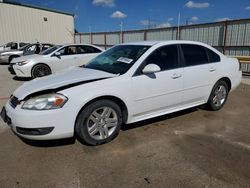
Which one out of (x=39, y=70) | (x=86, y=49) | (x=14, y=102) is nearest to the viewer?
(x=14, y=102)

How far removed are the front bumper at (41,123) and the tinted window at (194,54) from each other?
2.43 meters

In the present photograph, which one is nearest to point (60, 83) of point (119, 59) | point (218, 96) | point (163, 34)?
point (119, 59)

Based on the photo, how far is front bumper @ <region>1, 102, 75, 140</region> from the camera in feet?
9.09

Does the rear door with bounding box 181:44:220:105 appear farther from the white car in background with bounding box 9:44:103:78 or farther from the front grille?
the white car in background with bounding box 9:44:103:78

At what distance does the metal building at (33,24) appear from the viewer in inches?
782

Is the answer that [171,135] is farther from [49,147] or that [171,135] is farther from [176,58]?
[49,147]

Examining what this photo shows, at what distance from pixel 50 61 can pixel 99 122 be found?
19.0 ft

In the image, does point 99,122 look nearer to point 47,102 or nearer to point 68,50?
point 47,102

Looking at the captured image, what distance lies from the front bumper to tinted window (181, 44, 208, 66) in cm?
243

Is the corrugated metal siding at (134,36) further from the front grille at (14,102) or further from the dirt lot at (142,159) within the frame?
the front grille at (14,102)

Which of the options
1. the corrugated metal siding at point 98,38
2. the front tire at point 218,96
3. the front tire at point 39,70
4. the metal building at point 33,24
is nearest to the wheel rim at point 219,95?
the front tire at point 218,96

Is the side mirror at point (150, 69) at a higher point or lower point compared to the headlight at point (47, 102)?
higher

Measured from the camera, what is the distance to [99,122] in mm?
3199

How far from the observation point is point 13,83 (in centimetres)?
802
